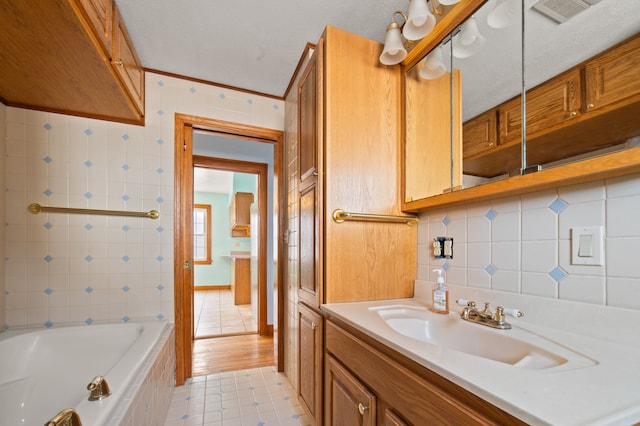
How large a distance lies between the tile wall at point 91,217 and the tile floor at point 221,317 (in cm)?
139

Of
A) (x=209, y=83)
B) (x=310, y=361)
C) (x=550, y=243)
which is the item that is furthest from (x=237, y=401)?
(x=209, y=83)

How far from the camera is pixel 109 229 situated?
1819 millimetres

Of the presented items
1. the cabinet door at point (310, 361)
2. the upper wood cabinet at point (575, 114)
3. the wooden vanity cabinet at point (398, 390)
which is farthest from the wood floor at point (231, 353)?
the upper wood cabinet at point (575, 114)

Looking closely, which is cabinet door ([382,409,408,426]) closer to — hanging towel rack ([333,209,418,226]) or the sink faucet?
the sink faucet

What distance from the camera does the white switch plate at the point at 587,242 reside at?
0.76 metres

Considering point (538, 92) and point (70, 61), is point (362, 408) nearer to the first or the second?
point (538, 92)

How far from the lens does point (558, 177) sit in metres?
0.77

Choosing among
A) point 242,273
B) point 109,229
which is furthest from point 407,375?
point 242,273

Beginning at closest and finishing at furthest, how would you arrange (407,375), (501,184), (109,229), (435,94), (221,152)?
(407,375) → (501,184) → (435,94) → (109,229) → (221,152)

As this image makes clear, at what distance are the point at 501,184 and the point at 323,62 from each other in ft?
3.11

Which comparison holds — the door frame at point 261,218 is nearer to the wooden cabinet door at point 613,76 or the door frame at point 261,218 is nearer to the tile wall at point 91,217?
the tile wall at point 91,217

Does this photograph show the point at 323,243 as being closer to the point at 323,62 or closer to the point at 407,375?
the point at 407,375

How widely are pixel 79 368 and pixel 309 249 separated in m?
1.44

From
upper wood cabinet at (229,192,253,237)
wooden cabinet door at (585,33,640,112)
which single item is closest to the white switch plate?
wooden cabinet door at (585,33,640,112)
